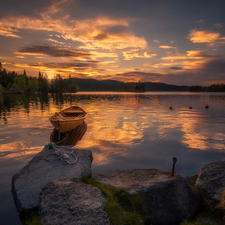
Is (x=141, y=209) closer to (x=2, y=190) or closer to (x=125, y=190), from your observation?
(x=125, y=190)

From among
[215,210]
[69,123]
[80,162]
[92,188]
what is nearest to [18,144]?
[69,123]

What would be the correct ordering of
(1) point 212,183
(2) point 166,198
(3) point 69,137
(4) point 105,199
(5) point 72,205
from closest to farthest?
(5) point 72,205 < (4) point 105,199 < (2) point 166,198 < (1) point 212,183 < (3) point 69,137

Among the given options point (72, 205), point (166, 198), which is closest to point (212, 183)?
point (166, 198)

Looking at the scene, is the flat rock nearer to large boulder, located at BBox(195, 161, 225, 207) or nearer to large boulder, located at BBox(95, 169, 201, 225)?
large boulder, located at BBox(95, 169, 201, 225)

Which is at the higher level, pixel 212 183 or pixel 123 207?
pixel 212 183

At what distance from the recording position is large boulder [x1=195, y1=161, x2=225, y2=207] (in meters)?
6.06

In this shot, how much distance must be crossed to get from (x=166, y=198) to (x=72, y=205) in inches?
139

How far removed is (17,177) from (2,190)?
4.67 feet

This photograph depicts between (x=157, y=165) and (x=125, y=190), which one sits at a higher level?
(x=125, y=190)

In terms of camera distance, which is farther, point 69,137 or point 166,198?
point 69,137

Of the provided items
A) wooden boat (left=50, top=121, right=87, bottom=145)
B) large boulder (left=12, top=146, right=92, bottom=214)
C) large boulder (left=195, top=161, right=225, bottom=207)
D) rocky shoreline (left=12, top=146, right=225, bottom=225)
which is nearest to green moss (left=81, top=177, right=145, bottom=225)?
rocky shoreline (left=12, top=146, right=225, bottom=225)

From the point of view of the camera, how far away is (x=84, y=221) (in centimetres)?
448

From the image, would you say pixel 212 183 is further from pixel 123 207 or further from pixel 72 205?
pixel 72 205

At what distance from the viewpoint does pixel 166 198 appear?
6109mm
